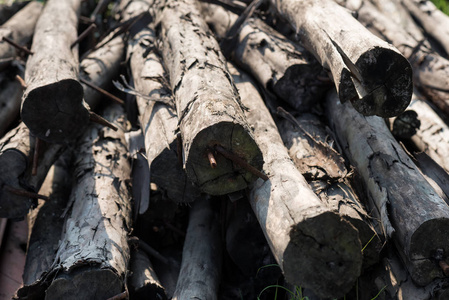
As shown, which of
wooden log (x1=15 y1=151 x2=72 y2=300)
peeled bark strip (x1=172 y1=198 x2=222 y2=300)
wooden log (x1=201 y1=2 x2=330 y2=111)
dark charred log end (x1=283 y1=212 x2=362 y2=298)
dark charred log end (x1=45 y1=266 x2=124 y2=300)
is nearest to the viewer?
dark charred log end (x1=283 y1=212 x2=362 y2=298)

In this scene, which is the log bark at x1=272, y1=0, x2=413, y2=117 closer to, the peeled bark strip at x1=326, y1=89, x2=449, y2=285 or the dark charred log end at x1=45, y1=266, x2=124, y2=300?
the peeled bark strip at x1=326, y1=89, x2=449, y2=285

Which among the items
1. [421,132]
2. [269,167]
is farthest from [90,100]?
[421,132]

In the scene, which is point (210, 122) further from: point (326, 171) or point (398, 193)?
point (398, 193)

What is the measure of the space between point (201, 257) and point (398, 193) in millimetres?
1374

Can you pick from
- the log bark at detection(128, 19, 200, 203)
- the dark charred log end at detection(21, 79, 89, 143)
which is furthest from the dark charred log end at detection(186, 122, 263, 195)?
the dark charred log end at detection(21, 79, 89, 143)

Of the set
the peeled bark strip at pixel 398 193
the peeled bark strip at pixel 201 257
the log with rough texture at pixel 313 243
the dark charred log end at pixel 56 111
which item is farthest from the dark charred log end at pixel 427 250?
the dark charred log end at pixel 56 111

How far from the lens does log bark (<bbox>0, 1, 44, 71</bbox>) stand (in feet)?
15.1

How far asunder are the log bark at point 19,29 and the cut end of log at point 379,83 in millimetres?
3306

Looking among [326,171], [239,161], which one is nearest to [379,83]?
[326,171]

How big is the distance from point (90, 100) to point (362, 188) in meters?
2.55

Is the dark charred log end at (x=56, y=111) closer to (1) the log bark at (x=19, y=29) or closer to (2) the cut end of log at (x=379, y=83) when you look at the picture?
(1) the log bark at (x=19, y=29)

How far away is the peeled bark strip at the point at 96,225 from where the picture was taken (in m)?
2.63

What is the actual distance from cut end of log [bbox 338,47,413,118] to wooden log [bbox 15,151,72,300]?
2231 mm

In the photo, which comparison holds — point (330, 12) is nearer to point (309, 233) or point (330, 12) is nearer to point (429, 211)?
point (429, 211)
